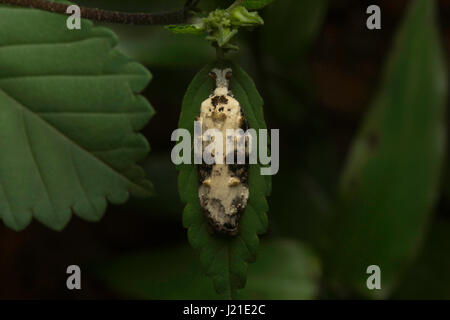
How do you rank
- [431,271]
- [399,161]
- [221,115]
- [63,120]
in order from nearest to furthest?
[221,115] < [63,120] < [399,161] < [431,271]

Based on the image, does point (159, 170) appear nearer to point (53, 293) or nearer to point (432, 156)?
point (53, 293)

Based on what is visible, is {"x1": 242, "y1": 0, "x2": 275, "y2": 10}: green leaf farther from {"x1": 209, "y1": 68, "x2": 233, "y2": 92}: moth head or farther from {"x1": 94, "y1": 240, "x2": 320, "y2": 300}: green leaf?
{"x1": 94, "y1": 240, "x2": 320, "y2": 300}: green leaf

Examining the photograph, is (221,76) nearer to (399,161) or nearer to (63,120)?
(63,120)

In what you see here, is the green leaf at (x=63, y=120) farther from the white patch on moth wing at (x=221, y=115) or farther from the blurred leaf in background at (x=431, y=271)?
the blurred leaf in background at (x=431, y=271)

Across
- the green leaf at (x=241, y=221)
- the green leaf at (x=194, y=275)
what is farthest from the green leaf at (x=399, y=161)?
the green leaf at (x=241, y=221)

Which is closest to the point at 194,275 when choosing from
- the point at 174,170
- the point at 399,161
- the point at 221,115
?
the point at 174,170
